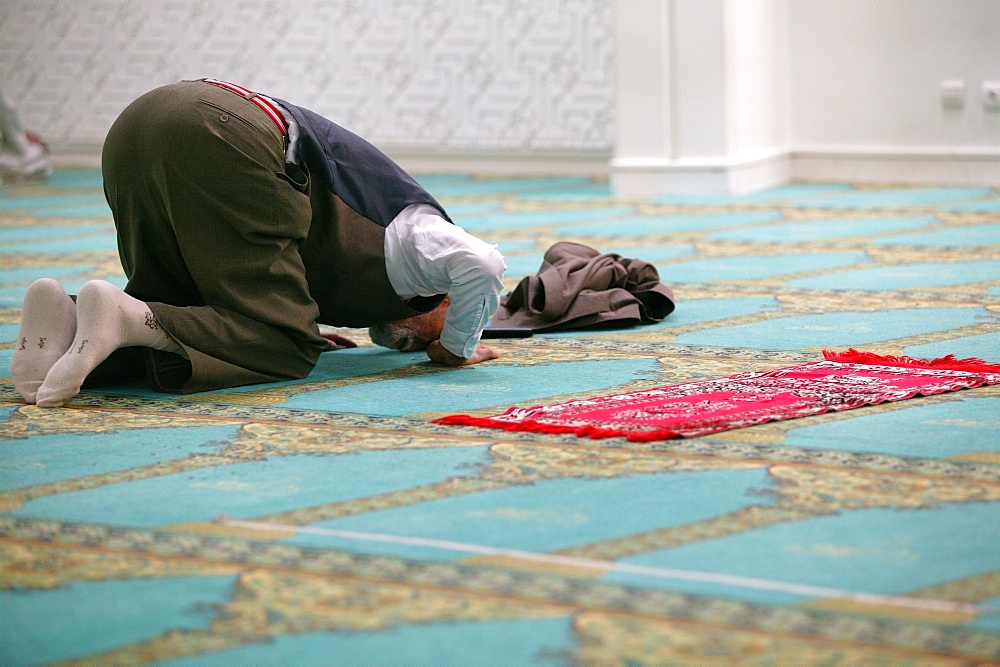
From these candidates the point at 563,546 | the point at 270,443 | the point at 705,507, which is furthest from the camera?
the point at 270,443

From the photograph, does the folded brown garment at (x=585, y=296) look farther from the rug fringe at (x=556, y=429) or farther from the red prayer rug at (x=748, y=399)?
the rug fringe at (x=556, y=429)

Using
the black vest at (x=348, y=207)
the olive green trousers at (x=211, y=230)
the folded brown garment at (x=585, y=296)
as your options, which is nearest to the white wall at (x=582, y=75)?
the folded brown garment at (x=585, y=296)

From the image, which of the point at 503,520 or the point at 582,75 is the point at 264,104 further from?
the point at 582,75

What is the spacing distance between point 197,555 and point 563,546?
47 cm

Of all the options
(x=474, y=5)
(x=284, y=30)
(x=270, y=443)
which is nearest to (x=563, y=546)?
(x=270, y=443)

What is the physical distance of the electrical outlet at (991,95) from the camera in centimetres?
674

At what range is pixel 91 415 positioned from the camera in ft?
8.33

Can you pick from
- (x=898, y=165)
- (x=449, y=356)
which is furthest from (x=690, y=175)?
(x=449, y=356)

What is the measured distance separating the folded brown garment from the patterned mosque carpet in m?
0.09

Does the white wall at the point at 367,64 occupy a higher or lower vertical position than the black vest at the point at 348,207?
higher

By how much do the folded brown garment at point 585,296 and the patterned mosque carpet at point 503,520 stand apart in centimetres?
9

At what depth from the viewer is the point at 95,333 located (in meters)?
2.53

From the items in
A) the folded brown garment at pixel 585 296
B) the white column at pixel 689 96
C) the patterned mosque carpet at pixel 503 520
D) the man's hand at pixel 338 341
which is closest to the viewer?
the patterned mosque carpet at pixel 503 520

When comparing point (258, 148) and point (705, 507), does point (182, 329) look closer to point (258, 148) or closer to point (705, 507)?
point (258, 148)
